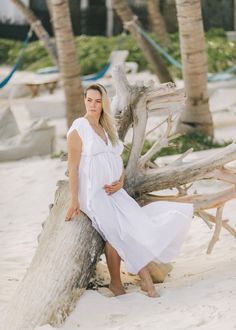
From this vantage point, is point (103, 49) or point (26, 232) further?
point (103, 49)

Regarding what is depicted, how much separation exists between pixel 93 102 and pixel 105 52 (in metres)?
15.0

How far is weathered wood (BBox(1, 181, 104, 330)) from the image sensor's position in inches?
160

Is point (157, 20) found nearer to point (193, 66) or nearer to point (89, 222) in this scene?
point (193, 66)

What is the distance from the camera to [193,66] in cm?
873

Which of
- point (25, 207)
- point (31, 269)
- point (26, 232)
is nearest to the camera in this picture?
point (31, 269)

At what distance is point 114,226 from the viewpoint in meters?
4.47

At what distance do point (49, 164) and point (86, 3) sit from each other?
1466 cm

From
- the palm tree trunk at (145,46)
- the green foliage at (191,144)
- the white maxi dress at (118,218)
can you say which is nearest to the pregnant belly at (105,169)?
the white maxi dress at (118,218)

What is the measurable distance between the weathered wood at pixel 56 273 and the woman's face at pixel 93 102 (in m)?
0.68

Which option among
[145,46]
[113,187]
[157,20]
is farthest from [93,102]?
[157,20]

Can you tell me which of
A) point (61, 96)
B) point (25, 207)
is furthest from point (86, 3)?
point (25, 207)

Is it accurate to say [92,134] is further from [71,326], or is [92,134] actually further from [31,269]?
[71,326]

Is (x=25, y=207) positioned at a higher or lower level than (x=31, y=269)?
lower

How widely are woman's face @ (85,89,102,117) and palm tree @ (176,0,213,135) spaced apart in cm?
431
